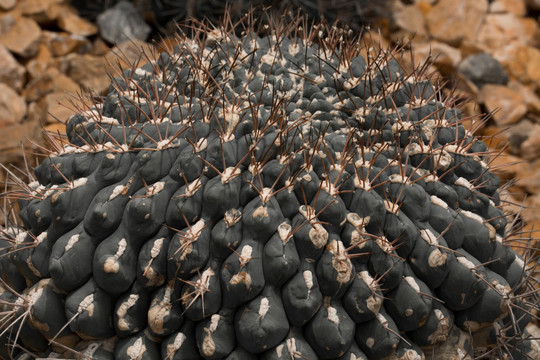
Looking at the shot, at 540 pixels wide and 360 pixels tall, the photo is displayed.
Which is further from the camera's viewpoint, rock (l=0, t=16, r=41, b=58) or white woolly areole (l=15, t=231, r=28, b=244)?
rock (l=0, t=16, r=41, b=58)

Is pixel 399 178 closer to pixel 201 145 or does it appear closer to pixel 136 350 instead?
pixel 201 145

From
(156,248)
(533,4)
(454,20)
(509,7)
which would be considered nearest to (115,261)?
(156,248)

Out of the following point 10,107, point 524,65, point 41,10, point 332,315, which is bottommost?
point 524,65

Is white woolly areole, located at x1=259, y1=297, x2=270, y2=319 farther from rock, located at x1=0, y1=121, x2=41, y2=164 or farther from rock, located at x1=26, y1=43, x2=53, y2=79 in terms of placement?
rock, located at x1=26, y1=43, x2=53, y2=79

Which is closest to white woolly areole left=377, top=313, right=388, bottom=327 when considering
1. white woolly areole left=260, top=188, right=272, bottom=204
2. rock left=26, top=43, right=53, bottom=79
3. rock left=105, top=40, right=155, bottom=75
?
white woolly areole left=260, top=188, right=272, bottom=204

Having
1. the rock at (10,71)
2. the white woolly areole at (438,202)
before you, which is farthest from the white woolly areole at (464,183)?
the rock at (10,71)

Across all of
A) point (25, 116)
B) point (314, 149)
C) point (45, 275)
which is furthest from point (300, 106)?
point (25, 116)

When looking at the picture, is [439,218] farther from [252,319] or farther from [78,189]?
[78,189]
